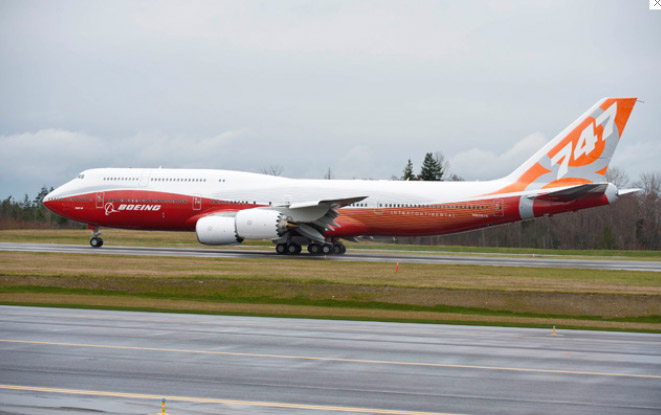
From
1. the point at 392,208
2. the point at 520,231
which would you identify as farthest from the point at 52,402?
the point at 520,231

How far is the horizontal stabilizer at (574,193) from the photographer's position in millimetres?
35575

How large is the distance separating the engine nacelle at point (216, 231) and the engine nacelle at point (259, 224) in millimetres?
458

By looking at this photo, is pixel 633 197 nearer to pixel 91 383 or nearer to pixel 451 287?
pixel 451 287

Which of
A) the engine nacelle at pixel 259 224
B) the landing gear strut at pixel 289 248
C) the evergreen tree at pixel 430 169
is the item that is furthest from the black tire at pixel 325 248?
the evergreen tree at pixel 430 169

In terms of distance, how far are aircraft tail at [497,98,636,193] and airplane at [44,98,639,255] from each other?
2.2 inches

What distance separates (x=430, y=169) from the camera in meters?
99.8

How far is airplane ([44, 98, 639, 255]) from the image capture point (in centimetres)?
3756

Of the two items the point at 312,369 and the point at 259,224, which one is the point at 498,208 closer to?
the point at 259,224

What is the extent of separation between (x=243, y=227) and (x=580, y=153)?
19128 mm

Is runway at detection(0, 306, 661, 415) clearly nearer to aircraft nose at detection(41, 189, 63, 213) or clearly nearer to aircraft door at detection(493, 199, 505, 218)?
aircraft door at detection(493, 199, 505, 218)

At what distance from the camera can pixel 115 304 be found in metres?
21.1

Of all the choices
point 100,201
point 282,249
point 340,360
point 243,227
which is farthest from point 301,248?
point 340,360

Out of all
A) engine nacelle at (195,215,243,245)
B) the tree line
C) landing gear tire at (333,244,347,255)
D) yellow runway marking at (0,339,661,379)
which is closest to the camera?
yellow runway marking at (0,339,661,379)

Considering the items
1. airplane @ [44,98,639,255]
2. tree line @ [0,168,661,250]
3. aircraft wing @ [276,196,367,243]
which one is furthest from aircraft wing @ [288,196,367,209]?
tree line @ [0,168,661,250]
